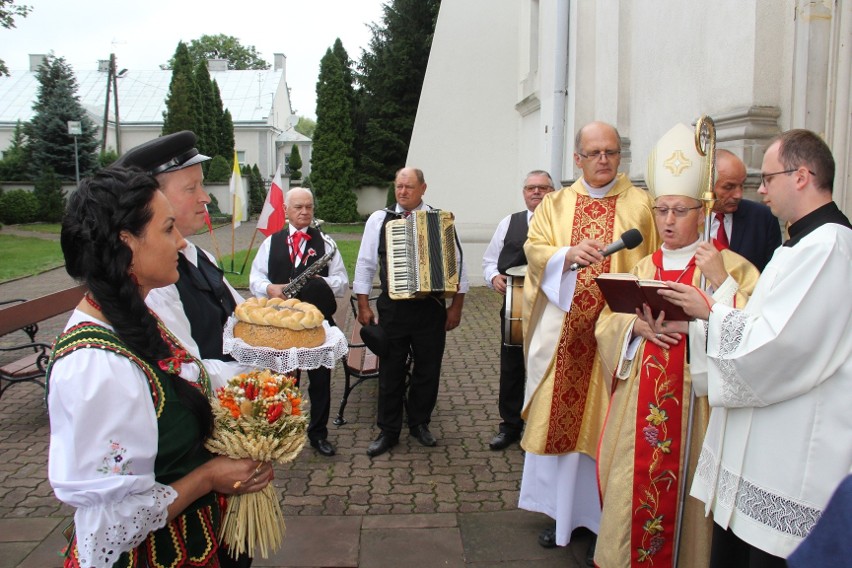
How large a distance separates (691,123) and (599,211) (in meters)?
2.83

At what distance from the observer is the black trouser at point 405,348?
5.51 m

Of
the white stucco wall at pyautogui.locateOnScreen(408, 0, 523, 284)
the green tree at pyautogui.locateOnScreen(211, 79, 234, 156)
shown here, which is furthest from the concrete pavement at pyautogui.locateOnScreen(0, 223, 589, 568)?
the green tree at pyautogui.locateOnScreen(211, 79, 234, 156)

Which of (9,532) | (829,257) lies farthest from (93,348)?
(9,532)

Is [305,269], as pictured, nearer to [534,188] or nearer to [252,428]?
[534,188]

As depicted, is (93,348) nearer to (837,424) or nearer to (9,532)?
(837,424)

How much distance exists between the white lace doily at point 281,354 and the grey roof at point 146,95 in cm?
4708

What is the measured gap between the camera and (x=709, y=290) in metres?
3.14

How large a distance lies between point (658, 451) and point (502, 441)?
244 centimetres

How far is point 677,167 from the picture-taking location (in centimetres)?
326

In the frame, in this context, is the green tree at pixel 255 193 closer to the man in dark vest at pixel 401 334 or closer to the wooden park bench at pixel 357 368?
the wooden park bench at pixel 357 368

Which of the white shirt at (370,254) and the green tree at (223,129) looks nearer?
the white shirt at (370,254)

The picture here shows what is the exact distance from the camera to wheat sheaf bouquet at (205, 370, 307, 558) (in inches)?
84.5

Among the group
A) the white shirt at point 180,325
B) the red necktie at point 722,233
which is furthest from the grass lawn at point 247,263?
the white shirt at point 180,325

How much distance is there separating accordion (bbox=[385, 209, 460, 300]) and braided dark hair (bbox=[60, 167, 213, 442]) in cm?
334
